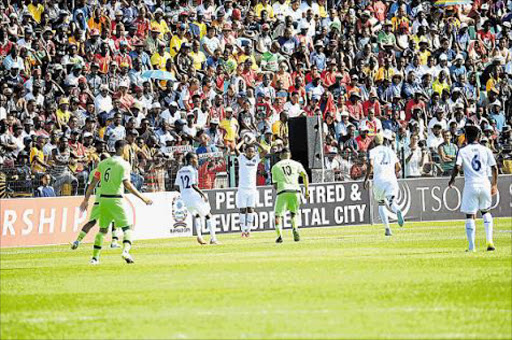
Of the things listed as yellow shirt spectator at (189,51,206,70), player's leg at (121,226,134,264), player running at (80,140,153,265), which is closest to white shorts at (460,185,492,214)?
player running at (80,140,153,265)

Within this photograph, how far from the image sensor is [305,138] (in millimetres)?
28266

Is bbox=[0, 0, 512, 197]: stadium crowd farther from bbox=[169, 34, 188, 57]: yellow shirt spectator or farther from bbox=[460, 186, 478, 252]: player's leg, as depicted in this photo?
bbox=[460, 186, 478, 252]: player's leg

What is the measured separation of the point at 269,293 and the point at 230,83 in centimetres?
1939

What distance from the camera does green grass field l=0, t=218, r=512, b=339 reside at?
9578mm

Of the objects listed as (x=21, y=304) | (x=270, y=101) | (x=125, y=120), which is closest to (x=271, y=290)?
(x=21, y=304)

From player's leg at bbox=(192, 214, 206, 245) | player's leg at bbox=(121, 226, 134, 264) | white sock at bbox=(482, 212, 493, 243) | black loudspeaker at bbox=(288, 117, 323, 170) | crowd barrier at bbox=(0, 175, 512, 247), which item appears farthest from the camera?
black loudspeaker at bbox=(288, 117, 323, 170)

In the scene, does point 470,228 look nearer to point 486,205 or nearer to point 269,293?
point 486,205

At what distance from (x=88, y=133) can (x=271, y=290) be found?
50.6 ft

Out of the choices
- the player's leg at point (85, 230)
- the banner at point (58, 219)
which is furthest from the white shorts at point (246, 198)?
the player's leg at point (85, 230)

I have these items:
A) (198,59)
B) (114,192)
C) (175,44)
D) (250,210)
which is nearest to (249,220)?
(250,210)

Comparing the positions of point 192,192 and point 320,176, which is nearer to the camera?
point 192,192

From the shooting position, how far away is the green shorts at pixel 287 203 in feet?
80.0

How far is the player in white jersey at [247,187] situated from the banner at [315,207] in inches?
53.4

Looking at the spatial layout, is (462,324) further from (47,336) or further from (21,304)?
(21,304)
